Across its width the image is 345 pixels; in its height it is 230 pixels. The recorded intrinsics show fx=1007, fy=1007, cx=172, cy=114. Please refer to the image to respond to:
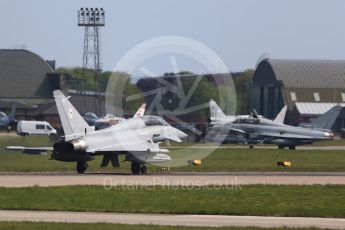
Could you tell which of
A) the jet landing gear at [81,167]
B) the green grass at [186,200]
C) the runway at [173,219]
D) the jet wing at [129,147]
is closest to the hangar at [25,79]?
the jet landing gear at [81,167]

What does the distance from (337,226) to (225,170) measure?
88.6 ft

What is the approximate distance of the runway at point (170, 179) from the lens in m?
42.8

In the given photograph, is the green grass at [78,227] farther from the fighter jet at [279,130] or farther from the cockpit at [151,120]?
the fighter jet at [279,130]

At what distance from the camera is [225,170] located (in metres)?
54.9

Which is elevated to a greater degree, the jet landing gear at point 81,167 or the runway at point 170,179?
the jet landing gear at point 81,167

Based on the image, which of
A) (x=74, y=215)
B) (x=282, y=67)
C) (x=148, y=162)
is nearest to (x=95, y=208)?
(x=74, y=215)

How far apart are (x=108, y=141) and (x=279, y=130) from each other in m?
45.1

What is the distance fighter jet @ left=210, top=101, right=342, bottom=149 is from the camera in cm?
9306

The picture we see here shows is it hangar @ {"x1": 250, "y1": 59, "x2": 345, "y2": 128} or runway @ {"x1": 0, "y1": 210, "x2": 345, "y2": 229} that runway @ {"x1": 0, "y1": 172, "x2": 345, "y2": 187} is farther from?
hangar @ {"x1": 250, "y1": 59, "x2": 345, "y2": 128}

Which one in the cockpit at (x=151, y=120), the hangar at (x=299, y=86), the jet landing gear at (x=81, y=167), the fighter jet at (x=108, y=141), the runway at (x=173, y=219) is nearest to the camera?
the runway at (x=173, y=219)

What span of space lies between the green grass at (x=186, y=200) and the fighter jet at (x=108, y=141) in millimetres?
10391

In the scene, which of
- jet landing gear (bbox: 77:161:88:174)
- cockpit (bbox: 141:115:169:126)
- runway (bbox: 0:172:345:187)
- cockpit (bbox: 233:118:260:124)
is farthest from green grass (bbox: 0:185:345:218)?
cockpit (bbox: 233:118:260:124)

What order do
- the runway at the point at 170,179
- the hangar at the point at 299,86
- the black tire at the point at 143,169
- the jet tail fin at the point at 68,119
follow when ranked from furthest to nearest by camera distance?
the hangar at the point at 299,86 < the black tire at the point at 143,169 < the jet tail fin at the point at 68,119 < the runway at the point at 170,179

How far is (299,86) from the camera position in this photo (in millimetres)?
157500
